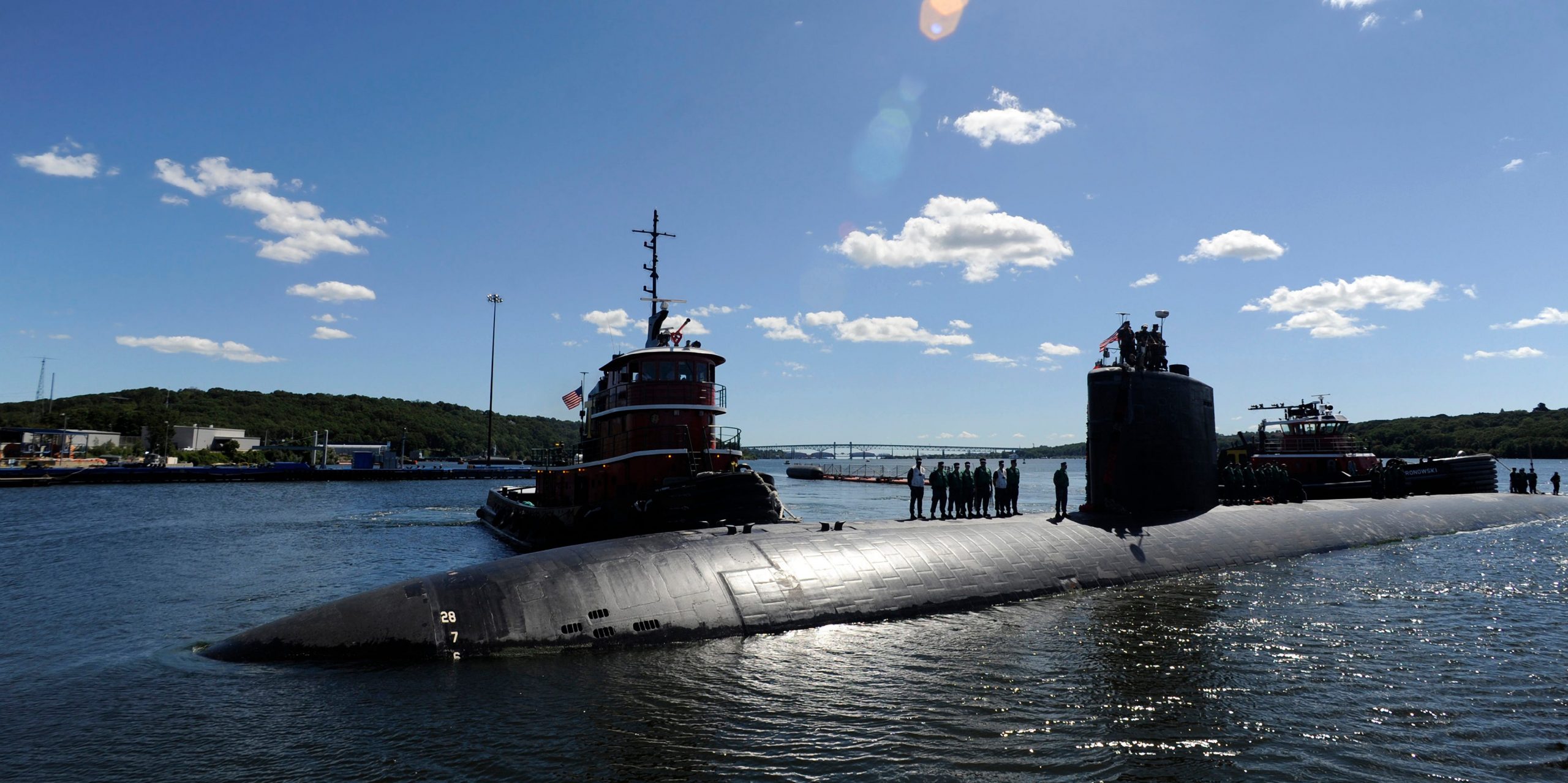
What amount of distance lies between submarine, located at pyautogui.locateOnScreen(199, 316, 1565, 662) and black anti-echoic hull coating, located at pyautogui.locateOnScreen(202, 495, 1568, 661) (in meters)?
0.02

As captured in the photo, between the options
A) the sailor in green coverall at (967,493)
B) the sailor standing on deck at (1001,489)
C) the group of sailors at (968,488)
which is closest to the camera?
the sailor standing on deck at (1001,489)

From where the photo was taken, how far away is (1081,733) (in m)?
7.05

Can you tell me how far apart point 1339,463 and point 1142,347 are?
861 inches

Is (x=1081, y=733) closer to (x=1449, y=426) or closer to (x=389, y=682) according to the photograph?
(x=389, y=682)

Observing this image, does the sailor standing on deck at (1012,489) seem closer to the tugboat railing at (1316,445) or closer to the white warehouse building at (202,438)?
the tugboat railing at (1316,445)

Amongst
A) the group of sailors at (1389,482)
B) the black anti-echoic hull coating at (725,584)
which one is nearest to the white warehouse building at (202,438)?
the black anti-echoic hull coating at (725,584)

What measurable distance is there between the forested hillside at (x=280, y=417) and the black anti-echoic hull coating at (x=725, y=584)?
10454cm

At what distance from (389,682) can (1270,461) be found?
33.7m

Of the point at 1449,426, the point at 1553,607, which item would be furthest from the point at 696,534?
the point at 1449,426

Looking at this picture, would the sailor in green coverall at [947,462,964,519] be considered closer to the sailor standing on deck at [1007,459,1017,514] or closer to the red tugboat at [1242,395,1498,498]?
the sailor standing on deck at [1007,459,1017,514]

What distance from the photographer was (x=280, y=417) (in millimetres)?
120750

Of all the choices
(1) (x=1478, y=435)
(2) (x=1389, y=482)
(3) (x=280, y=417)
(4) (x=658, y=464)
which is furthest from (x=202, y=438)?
(1) (x=1478, y=435)

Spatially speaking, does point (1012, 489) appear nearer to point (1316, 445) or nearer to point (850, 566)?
point (850, 566)

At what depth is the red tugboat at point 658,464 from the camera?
1936 cm
